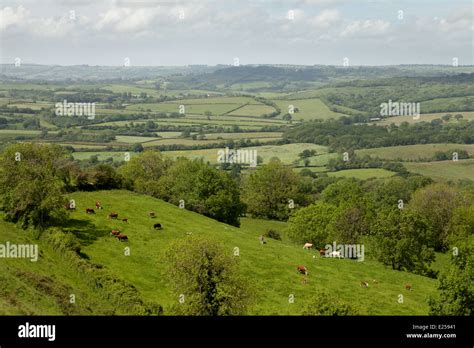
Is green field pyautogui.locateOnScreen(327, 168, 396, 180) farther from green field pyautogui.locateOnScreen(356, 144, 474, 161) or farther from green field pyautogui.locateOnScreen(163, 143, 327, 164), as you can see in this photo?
green field pyautogui.locateOnScreen(356, 144, 474, 161)

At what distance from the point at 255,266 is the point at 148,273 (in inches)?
440

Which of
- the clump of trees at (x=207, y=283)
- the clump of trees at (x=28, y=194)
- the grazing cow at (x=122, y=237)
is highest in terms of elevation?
the clump of trees at (x=28, y=194)

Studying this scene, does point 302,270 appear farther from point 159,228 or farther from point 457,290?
point 159,228

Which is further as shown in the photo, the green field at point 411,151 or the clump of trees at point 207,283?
the green field at point 411,151

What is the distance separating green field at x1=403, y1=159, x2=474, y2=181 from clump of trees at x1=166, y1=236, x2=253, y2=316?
397ft

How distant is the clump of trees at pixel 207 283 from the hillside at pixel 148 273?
213 centimetres

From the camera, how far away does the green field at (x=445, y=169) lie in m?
150

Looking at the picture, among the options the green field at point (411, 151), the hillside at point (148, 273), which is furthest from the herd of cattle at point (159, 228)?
the green field at point (411, 151)

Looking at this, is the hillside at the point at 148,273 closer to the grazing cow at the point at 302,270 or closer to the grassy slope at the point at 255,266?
the grassy slope at the point at 255,266

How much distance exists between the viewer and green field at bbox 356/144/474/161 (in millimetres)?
180375

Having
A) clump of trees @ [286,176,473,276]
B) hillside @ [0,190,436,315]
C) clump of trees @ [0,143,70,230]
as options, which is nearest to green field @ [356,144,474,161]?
clump of trees @ [286,176,473,276]

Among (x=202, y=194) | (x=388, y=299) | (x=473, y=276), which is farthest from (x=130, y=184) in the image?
(x=473, y=276)

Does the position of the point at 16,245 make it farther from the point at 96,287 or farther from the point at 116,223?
the point at 116,223
